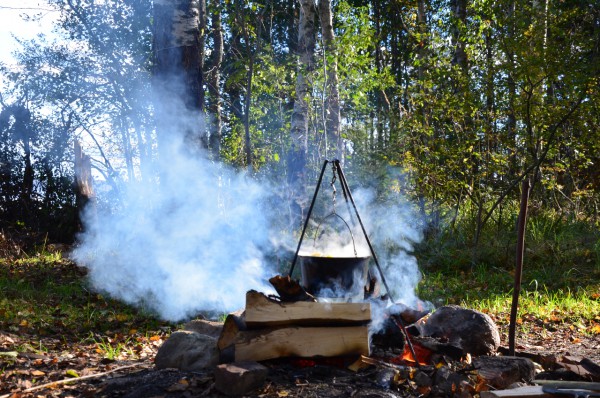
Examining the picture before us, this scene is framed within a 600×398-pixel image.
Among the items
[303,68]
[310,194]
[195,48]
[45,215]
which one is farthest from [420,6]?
[45,215]

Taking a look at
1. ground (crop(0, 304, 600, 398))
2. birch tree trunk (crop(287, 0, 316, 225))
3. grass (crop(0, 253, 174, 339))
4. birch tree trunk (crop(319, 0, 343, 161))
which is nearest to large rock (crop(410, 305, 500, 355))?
ground (crop(0, 304, 600, 398))

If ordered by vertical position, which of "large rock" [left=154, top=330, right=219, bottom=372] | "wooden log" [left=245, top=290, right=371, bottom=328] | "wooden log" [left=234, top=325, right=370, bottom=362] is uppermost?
"wooden log" [left=245, top=290, right=371, bottom=328]

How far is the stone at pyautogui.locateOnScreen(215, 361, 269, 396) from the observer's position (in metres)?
3.09

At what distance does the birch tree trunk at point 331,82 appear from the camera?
9.52 m

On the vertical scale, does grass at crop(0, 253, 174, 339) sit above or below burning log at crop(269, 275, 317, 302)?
below

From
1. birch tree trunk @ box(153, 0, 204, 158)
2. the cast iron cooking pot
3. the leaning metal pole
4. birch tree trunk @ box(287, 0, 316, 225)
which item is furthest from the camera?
birch tree trunk @ box(287, 0, 316, 225)

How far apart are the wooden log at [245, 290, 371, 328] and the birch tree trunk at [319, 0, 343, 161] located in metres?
5.96

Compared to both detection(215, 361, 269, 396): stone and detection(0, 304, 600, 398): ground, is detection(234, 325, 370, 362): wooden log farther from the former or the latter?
detection(215, 361, 269, 396): stone

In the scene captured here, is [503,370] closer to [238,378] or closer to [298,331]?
[298,331]

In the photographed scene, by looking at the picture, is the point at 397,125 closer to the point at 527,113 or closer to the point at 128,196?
the point at 527,113

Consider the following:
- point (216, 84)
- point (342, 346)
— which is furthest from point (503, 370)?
point (216, 84)

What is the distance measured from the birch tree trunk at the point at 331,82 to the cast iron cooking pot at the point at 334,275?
5.44m

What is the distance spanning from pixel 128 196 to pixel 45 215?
300cm

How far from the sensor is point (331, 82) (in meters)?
9.60
